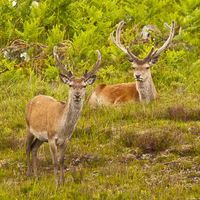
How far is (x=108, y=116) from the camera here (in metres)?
8.12

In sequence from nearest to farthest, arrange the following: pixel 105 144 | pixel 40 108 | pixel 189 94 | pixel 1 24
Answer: pixel 40 108, pixel 105 144, pixel 189 94, pixel 1 24

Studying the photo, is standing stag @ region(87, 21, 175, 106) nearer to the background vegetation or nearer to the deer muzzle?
the background vegetation

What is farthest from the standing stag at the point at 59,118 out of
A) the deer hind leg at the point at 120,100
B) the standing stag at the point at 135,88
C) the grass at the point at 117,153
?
the deer hind leg at the point at 120,100

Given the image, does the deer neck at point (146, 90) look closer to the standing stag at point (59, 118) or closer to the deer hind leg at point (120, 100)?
the deer hind leg at point (120, 100)

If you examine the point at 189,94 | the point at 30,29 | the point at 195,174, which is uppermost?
the point at 30,29

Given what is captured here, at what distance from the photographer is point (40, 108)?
6.26 m

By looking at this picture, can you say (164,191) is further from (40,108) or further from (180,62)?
(180,62)

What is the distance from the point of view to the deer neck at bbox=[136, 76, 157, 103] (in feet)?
29.3

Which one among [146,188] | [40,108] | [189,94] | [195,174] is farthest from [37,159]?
[189,94]

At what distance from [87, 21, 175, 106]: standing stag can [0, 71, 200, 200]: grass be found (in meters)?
0.42

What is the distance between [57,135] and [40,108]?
2.79 ft

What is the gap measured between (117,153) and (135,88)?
3272mm

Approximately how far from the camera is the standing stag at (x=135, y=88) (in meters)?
8.90

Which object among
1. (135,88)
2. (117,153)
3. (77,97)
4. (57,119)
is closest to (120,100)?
(135,88)
